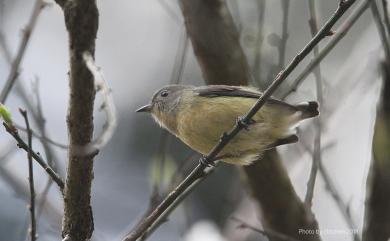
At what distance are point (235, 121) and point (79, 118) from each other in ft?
6.74

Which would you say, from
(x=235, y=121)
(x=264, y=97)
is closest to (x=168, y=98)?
(x=235, y=121)

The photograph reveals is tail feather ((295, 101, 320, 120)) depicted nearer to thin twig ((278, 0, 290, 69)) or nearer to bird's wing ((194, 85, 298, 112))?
bird's wing ((194, 85, 298, 112))

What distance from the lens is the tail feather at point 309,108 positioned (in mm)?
4234

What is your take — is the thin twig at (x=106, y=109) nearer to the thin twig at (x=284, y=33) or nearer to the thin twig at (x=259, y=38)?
the thin twig at (x=284, y=33)

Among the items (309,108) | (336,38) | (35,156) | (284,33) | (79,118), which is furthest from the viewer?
(309,108)

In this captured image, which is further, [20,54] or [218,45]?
[218,45]

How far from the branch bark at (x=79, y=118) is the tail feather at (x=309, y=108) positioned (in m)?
2.03

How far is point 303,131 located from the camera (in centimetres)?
533

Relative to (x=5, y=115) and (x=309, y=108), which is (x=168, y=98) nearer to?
(x=309, y=108)

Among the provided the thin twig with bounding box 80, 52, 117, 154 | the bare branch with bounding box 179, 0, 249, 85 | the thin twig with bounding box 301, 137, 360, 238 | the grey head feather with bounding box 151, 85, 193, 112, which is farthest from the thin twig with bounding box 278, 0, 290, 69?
the thin twig with bounding box 80, 52, 117, 154

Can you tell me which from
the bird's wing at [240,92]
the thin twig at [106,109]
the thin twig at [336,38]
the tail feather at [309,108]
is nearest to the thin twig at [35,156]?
the thin twig at [106,109]

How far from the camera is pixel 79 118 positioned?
7.70ft

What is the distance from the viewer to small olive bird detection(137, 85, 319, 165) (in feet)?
13.9

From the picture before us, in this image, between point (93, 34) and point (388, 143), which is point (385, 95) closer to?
point (388, 143)
